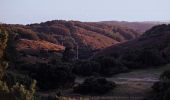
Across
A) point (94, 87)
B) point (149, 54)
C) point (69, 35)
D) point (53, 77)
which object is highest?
point (149, 54)

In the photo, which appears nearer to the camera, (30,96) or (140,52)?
(30,96)

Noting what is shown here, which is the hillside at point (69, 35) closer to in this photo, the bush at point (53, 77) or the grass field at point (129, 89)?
the grass field at point (129, 89)

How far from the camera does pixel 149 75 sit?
4278 cm

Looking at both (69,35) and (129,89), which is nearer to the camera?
(129,89)

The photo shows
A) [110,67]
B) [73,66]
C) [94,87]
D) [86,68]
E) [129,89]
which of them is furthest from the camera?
[110,67]

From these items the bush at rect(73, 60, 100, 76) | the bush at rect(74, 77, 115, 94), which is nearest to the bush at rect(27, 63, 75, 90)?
the bush at rect(74, 77, 115, 94)

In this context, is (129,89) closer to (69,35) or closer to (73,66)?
(73,66)

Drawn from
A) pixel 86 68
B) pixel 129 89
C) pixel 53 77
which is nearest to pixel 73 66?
pixel 86 68

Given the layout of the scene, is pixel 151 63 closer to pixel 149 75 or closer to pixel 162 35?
pixel 149 75

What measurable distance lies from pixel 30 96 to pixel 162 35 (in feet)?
169

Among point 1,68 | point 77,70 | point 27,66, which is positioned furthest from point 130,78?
point 1,68

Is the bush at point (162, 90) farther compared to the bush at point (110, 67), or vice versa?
the bush at point (110, 67)

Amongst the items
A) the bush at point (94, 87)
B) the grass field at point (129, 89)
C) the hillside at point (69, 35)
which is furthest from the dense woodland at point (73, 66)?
the hillside at point (69, 35)

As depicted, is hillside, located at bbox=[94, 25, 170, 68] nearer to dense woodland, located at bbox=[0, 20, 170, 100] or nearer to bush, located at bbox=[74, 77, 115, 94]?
dense woodland, located at bbox=[0, 20, 170, 100]
